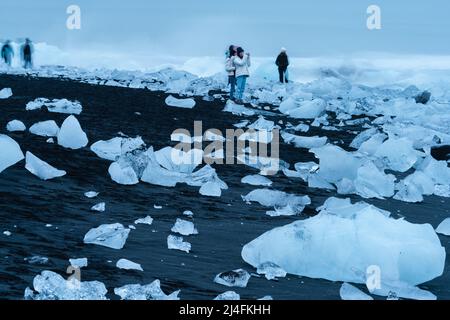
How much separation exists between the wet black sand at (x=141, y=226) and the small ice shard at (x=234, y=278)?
46 mm

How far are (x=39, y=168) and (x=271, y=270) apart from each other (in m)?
2.65

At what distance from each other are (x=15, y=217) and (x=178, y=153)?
245cm

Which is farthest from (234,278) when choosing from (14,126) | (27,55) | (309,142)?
(27,55)

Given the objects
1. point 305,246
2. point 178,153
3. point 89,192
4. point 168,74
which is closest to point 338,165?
point 178,153

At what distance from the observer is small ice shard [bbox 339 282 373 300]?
3.74 metres

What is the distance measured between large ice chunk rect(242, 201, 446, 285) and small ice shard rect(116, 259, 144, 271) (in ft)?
2.22

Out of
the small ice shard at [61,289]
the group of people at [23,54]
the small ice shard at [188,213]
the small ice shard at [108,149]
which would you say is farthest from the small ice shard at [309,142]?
the group of people at [23,54]

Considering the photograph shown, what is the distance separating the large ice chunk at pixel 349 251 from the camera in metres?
4.20

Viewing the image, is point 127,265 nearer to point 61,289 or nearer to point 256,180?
point 61,289

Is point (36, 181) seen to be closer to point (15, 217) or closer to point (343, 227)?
A: point (15, 217)

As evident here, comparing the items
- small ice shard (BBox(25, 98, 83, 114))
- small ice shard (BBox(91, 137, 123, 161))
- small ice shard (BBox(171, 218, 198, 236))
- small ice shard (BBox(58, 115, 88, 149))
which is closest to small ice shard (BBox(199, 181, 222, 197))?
small ice shard (BBox(91, 137, 123, 161))

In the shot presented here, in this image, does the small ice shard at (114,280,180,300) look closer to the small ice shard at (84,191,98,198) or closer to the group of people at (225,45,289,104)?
the small ice shard at (84,191,98,198)

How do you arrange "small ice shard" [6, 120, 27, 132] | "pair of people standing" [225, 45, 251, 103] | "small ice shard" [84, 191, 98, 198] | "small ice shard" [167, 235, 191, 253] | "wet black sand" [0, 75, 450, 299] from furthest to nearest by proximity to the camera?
1. "pair of people standing" [225, 45, 251, 103]
2. "small ice shard" [6, 120, 27, 132]
3. "small ice shard" [84, 191, 98, 198]
4. "small ice shard" [167, 235, 191, 253]
5. "wet black sand" [0, 75, 450, 299]
